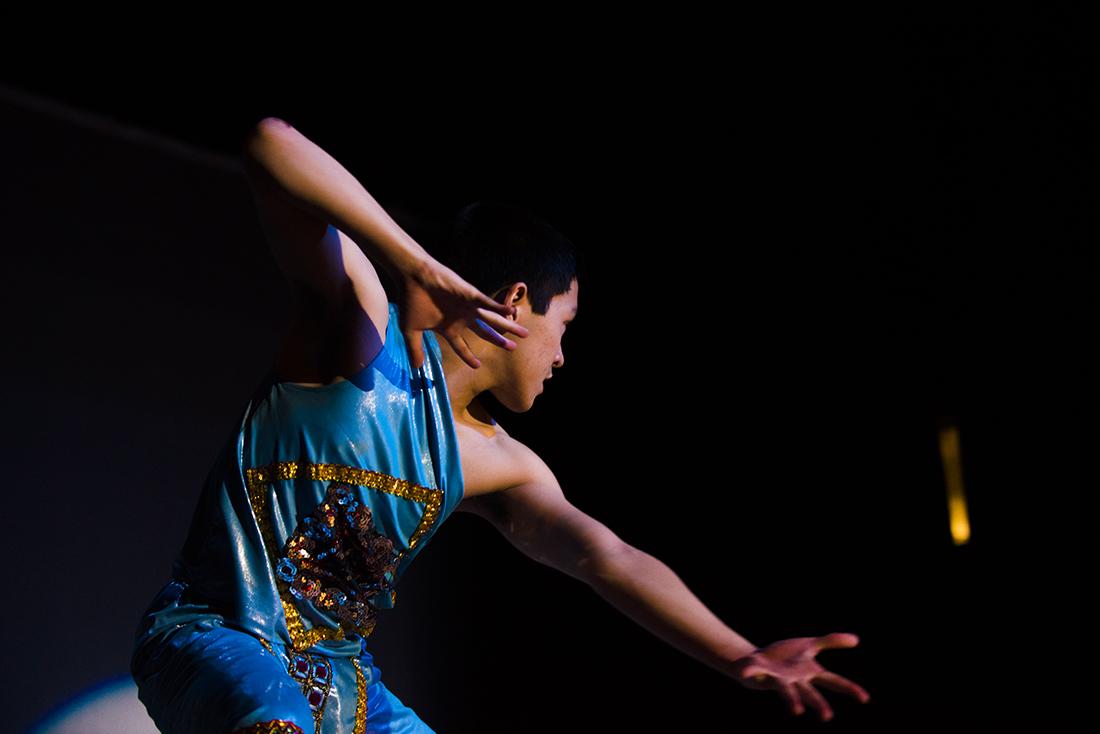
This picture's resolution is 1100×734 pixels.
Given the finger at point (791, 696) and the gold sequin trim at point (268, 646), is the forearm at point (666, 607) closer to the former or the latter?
the finger at point (791, 696)

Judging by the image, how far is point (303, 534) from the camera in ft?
4.97

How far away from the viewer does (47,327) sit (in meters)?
2.85

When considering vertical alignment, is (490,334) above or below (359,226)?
below

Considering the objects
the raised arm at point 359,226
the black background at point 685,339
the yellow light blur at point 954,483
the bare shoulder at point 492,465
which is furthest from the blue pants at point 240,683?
the yellow light blur at point 954,483

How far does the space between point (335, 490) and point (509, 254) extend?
0.50m

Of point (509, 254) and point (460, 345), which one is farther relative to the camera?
point (509, 254)

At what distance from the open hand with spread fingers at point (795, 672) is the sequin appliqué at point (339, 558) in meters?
0.54

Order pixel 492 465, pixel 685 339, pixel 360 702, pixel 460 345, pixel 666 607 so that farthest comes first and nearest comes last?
pixel 685 339
pixel 492 465
pixel 666 607
pixel 360 702
pixel 460 345

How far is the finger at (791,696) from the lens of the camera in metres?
1.51

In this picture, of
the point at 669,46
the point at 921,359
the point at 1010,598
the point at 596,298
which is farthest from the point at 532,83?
the point at 1010,598

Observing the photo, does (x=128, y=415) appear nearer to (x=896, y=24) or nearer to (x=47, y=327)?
(x=47, y=327)

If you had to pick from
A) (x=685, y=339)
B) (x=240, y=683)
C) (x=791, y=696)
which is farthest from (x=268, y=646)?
(x=685, y=339)

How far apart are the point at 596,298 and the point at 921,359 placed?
1.08 metres

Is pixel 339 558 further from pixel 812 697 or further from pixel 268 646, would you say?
pixel 812 697
